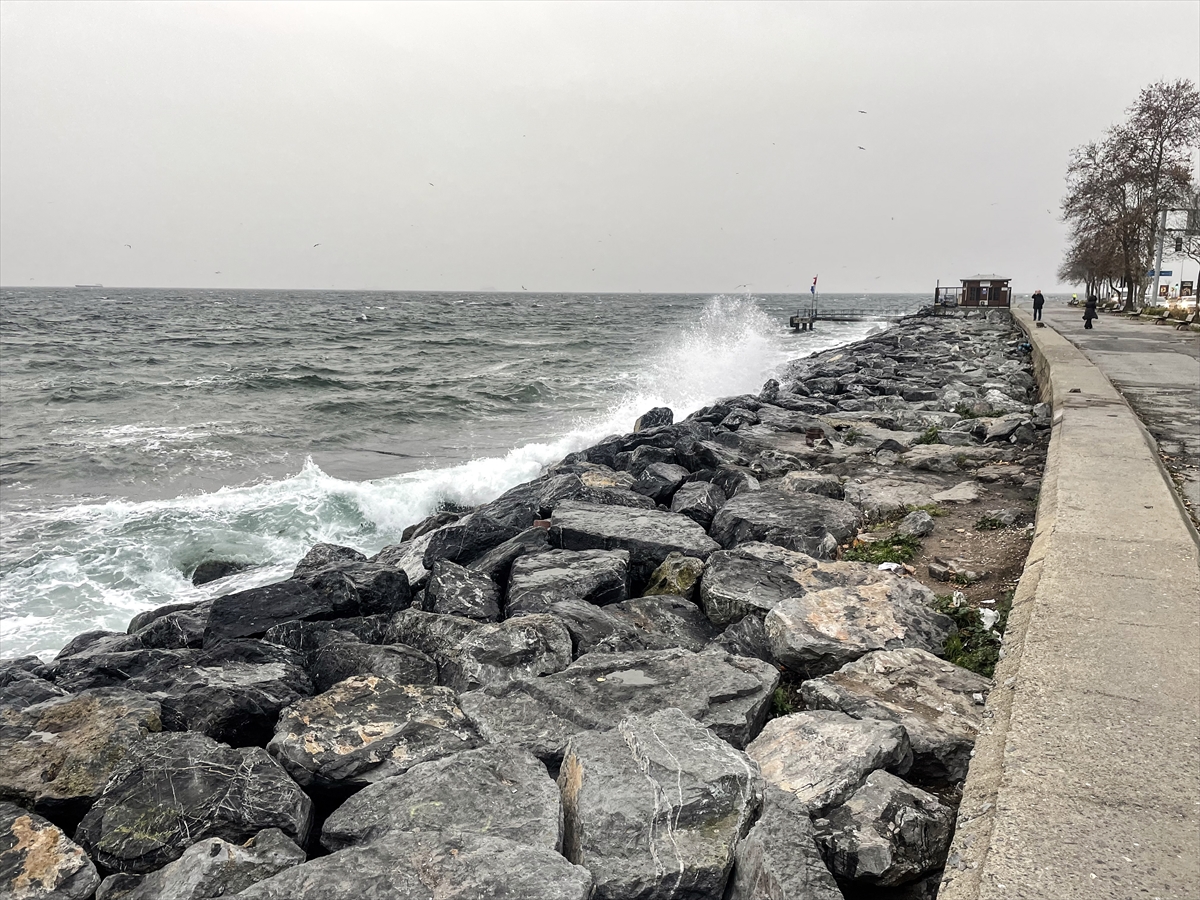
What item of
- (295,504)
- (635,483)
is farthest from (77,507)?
(635,483)

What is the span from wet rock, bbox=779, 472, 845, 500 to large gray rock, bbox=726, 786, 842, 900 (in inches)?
158

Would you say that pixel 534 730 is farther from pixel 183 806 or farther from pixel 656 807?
pixel 183 806

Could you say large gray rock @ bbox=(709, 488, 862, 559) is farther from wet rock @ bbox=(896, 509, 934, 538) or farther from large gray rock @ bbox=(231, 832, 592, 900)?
large gray rock @ bbox=(231, 832, 592, 900)

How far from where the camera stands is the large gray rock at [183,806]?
233cm

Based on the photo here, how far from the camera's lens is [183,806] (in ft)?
7.93

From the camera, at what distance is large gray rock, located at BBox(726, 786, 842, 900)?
1.90m

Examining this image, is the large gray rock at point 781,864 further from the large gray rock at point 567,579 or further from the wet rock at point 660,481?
the wet rock at point 660,481

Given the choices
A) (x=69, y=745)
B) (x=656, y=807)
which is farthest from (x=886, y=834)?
(x=69, y=745)

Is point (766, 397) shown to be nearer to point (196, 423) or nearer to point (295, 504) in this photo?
point (295, 504)

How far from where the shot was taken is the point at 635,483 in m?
7.18

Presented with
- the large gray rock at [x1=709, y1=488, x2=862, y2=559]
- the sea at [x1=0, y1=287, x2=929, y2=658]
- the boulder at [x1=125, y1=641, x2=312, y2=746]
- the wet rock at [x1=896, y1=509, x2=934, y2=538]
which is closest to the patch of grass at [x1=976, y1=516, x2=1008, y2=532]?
the wet rock at [x1=896, y1=509, x2=934, y2=538]

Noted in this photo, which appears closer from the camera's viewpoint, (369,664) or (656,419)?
(369,664)

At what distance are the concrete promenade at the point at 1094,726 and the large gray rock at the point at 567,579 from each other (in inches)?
81.0

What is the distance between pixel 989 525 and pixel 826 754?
3.06 meters
